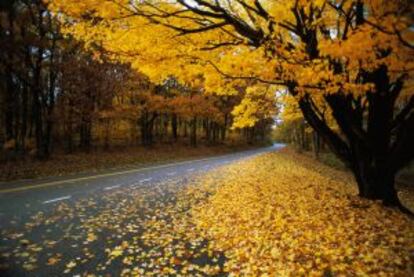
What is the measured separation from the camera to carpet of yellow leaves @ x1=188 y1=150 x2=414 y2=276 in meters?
4.55

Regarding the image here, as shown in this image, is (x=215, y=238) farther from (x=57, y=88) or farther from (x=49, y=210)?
(x=57, y=88)

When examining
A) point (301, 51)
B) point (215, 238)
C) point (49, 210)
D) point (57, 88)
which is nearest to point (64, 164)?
point (57, 88)

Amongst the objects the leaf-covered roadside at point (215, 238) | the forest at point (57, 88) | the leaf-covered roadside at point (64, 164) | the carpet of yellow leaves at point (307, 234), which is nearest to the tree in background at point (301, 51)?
the carpet of yellow leaves at point (307, 234)

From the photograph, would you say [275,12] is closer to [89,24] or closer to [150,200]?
[89,24]

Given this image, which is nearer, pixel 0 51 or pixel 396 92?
pixel 396 92

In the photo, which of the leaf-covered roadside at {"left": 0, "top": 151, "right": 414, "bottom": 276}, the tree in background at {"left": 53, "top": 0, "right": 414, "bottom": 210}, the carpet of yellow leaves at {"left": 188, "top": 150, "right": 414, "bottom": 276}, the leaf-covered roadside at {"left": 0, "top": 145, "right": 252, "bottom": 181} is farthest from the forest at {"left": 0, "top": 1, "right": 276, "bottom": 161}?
the leaf-covered roadside at {"left": 0, "top": 151, "right": 414, "bottom": 276}

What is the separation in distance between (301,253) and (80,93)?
21.8m

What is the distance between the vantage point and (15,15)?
19359 mm

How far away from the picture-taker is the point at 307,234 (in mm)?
5848

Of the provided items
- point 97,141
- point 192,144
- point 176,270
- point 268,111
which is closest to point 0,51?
point 97,141

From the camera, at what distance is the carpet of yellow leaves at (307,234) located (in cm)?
455

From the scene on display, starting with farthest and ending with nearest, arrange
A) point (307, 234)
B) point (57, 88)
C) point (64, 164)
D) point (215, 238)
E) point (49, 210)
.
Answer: point (57, 88) < point (64, 164) < point (49, 210) < point (215, 238) < point (307, 234)

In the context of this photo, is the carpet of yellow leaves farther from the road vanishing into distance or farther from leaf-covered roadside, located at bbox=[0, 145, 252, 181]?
leaf-covered roadside, located at bbox=[0, 145, 252, 181]

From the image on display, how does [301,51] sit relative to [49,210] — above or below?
above
